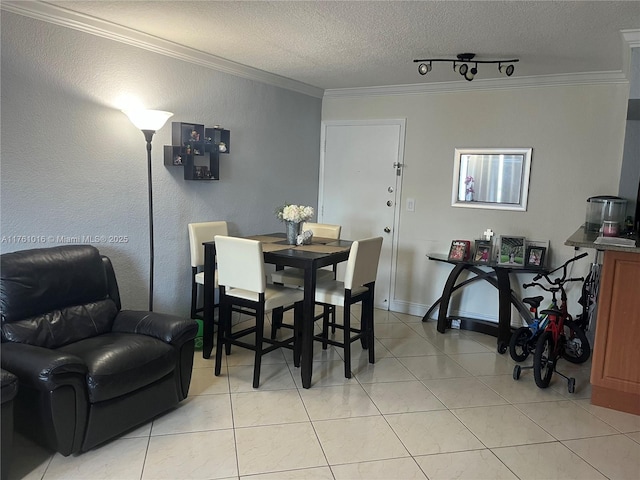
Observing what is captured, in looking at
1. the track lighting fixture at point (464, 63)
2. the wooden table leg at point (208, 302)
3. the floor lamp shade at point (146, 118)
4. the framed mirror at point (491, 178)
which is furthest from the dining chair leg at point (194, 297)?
the framed mirror at point (491, 178)

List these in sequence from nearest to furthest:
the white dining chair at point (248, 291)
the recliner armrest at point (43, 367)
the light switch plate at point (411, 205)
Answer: the recliner armrest at point (43, 367), the white dining chair at point (248, 291), the light switch plate at point (411, 205)

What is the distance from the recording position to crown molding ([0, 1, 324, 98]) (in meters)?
2.84

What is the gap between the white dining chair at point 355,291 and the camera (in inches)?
135

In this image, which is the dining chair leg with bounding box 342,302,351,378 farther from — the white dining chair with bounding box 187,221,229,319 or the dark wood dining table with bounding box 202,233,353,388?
the white dining chair with bounding box 187,221,229,319

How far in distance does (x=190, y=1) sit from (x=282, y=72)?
183cm

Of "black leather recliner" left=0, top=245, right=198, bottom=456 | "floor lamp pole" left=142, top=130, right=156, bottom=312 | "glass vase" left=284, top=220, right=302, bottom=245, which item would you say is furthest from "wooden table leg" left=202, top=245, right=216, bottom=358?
"black leather recliner" left=0, top=245, right=198, bottom=456

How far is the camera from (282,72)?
4.51 meters

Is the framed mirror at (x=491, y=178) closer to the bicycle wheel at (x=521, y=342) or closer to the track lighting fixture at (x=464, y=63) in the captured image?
the track lighting fixture at (x=464, y=63)

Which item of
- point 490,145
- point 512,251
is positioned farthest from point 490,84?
point 512,251

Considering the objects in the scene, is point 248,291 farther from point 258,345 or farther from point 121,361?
point 121,361

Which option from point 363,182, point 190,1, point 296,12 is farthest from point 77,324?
point 363,182

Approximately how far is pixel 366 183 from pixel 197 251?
2089mm

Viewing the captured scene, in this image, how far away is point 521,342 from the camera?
3.88m

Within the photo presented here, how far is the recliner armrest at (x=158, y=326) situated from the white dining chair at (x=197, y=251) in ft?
3.01
